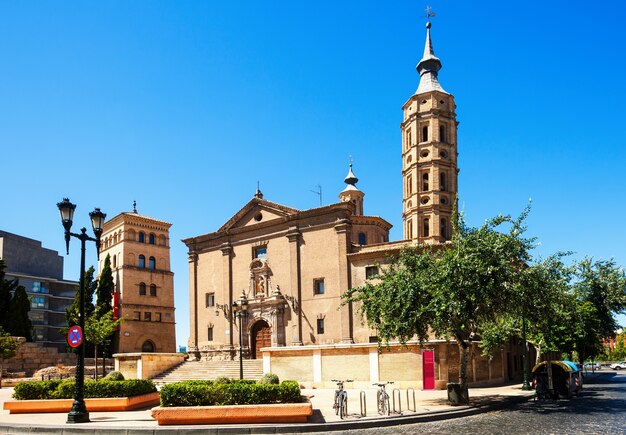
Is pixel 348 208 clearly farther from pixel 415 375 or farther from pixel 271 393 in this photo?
pixel 271 393

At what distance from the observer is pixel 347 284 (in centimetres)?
4006

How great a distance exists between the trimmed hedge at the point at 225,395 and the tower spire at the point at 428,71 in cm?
3606

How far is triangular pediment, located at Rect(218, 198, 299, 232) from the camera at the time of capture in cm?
4453

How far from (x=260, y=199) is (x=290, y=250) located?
5310 millimetres

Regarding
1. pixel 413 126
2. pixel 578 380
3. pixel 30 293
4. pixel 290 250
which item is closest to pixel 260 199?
pixel 290 250

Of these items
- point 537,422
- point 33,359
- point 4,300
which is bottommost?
point 33,359

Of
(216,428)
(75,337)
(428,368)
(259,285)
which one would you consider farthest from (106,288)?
(216,428)

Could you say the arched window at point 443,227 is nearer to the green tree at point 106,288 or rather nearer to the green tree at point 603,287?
the green tree at point 603,287

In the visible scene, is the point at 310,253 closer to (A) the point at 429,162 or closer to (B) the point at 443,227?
(B) the point at 443,227

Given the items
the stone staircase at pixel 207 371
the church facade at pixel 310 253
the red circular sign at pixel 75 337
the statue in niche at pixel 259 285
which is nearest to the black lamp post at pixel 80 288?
the red circular sign at pixel 75 337

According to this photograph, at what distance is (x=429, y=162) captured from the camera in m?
46.4

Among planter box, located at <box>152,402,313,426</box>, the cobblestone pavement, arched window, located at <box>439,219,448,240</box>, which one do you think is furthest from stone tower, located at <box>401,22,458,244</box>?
planter box, located at <box>152,402,313,426</box>

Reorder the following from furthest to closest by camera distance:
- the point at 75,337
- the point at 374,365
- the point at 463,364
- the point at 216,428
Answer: the point at 374,365
the point at 463,364
the point at 75,337
the point at 216,428

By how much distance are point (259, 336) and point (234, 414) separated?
2753 cm
